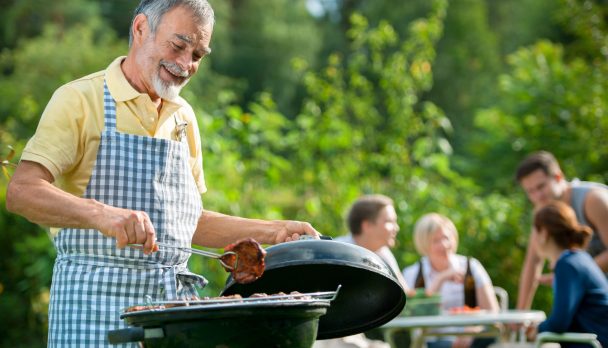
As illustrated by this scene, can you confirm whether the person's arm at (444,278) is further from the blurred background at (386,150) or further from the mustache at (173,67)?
the mustache at (173,67)

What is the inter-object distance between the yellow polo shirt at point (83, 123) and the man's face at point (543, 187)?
3.75m

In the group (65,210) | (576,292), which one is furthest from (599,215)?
(65,210)

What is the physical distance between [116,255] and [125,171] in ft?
0.78

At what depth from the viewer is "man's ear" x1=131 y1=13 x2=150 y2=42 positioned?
301 centimetres

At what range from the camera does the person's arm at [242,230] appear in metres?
3.08

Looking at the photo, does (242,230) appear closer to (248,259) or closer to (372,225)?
(248,259)

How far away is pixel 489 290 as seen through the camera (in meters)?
7.07

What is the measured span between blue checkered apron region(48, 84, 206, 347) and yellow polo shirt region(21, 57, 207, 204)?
3 cm

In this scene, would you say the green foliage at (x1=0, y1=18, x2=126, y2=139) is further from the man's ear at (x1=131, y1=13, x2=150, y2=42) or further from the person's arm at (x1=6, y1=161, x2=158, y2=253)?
the person's arm at (x1=6, y1=161, x2=158, y2=253)

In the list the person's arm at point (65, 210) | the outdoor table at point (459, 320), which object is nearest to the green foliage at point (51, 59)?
the outdoor table at point (459, 320)

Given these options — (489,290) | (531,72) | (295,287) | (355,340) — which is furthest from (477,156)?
(295,287)

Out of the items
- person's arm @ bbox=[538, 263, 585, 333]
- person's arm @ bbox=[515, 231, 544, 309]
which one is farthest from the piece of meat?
person's arm @ bbox=[515, 231, 544, 309]

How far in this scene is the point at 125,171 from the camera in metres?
2.93

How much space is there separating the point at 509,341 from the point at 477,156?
8.03 metres
